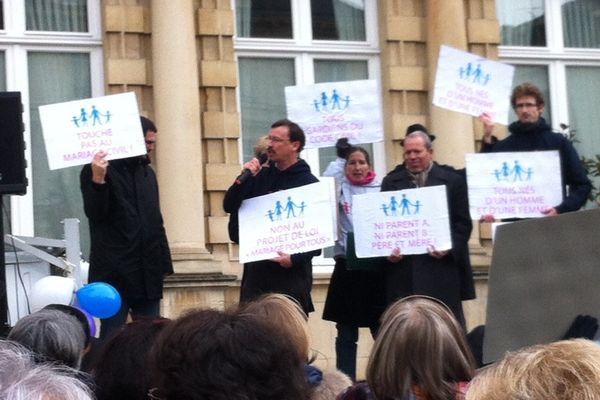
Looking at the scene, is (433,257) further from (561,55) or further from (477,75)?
(561,55)

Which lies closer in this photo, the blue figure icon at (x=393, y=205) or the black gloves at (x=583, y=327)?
the black gloves at (x=583, y=327)

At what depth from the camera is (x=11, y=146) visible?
7.13 m

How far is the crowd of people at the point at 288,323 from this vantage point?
2719mm

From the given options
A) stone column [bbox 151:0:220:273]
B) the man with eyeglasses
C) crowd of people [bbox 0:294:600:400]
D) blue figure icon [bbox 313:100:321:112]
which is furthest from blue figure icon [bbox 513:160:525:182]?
crowd of people [bbox 0:294:600:400]

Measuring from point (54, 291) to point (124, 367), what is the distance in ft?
15.9

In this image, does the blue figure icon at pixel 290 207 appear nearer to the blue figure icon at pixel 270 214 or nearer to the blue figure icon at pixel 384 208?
the blue figure icon at pixel 270 214

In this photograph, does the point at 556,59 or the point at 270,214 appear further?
the point at 556,59

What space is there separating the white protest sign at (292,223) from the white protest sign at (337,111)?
121 cm

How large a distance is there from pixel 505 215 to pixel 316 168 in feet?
13.8

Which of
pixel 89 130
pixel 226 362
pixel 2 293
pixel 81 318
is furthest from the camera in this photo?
pixel 89 130

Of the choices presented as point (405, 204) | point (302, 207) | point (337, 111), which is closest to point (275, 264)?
point (302, 207)

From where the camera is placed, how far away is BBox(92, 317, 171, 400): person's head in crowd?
12.5 feet

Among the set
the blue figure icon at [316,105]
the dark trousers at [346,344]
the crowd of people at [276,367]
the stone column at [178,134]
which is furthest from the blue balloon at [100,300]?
the stone column at [178,134]

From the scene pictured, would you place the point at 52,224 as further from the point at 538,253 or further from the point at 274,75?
the point at 538,253
